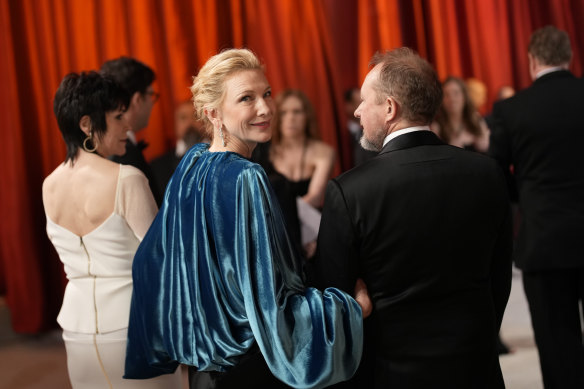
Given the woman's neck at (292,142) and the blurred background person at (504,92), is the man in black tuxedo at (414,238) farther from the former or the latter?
the blurred background person at (504,92)

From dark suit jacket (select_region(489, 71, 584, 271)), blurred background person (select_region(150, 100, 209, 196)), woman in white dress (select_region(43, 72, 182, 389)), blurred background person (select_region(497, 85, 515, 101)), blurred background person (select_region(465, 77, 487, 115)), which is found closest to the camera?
woman in white dress (select_region(43, 72, 182, 389))

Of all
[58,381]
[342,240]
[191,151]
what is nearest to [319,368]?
[342,240]

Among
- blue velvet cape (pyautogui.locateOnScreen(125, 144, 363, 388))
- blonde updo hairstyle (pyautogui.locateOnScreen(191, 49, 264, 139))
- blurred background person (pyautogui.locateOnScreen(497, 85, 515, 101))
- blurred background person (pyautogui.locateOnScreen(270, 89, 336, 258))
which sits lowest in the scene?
blue velvet cape (pyautogui.locateOnScreen(125, 144, 363, 388))

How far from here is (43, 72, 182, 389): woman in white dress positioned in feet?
6.39

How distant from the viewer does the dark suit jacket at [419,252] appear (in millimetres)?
1583

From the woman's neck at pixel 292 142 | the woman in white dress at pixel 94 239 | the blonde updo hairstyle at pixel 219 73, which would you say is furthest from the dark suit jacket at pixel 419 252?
the woman's neck at pixel 292 142

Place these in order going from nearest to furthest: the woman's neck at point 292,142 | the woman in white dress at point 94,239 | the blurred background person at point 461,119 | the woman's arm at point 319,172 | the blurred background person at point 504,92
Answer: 1. the woman in white dress at point 94,239
2. the woman's arm at point 319,172
3. the woman's neck at point 292,142
4. the blurred background person at point 461,119
5. the blurred background person at point 504,92

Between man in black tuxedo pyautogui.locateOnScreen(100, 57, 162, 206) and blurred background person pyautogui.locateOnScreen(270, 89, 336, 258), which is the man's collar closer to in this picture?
man in black tuxedo pyautogui.locateOnScreen(100, 57, 162, 206)

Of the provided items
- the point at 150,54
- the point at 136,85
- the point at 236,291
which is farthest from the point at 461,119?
the point at 236,291

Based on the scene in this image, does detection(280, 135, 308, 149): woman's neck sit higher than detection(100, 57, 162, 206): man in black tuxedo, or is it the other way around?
detection(100, 57, 162, 206): man in black tuxedo

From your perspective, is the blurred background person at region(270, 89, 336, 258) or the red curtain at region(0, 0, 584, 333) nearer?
the blurred background person at region(270, 89, 336, 258)

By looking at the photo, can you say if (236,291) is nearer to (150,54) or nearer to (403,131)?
(403,131)

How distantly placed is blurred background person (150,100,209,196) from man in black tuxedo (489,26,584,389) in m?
2.12

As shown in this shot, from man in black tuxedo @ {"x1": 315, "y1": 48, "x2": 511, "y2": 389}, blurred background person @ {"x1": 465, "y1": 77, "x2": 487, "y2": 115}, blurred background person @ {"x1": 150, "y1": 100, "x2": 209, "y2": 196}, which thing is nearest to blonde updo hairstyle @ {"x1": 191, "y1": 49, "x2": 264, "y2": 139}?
man in black tuxedo @ {"x1": 315, "y1": 48, "x2": 511, "y2": 389}
